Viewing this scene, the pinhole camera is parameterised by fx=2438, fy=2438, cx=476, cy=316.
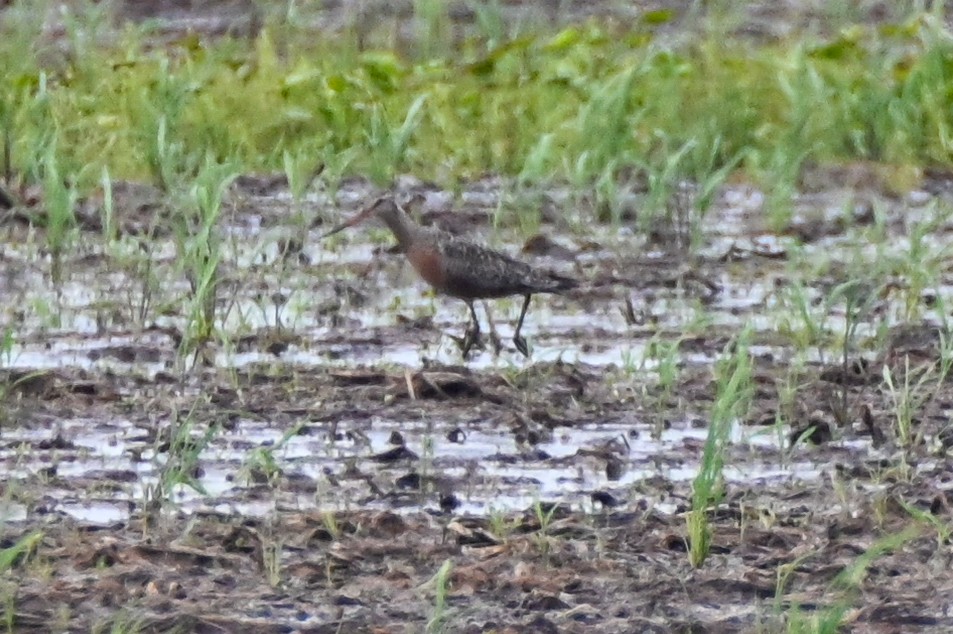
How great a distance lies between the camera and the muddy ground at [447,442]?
17.4 ft

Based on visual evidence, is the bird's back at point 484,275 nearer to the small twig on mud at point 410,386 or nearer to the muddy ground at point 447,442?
the muddy ground at point 447,442

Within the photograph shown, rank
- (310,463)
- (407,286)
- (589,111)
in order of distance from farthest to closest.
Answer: (589,111), (407,286), (310,463)

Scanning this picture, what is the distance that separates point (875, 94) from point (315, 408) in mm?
5168

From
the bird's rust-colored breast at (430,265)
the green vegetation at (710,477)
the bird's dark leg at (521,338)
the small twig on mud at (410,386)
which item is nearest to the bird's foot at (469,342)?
the bird's dark leg at (521,338)

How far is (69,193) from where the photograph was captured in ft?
29.0

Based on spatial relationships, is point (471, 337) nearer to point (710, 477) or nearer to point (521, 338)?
point (521, 338)

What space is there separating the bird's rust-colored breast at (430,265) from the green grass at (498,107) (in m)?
1.22

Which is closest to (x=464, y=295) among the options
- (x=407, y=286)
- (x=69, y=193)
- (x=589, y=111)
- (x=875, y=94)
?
(x=407, y=286)

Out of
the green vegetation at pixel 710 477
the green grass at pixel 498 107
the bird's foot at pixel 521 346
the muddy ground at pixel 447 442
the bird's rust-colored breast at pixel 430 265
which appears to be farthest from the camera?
the green grass at pixel 498 107

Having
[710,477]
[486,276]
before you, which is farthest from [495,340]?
[710,477]

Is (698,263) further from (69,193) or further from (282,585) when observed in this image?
(282,585)

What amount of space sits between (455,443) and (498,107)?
551cm

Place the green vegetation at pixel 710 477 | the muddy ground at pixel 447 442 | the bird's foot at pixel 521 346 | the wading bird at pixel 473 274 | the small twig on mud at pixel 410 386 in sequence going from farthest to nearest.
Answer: the wading bird at pixel 473 274 < the bird's foot at pixel 521 346 < the small twig on mud at pixel 410 386 < the green vegetation at pixel 710 477 < the muddy ground at pixel 447 442

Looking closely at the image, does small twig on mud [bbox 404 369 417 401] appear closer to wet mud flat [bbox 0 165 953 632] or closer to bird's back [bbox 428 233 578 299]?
wet mud flat [bbox 0 165 953 632]
